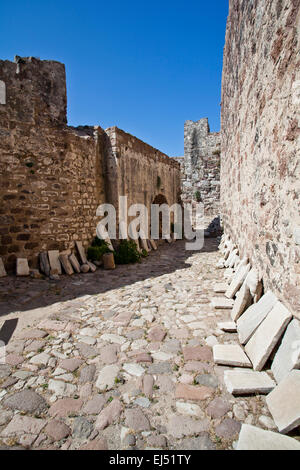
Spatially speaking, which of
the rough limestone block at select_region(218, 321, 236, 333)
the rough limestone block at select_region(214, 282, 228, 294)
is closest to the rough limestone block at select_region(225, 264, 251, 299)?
the rough limestone block at select_region(214, 282, 228, 294)

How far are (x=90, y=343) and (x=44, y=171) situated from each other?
14.0 feet

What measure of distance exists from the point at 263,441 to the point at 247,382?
0.51 meters

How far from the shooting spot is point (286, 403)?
1688mm

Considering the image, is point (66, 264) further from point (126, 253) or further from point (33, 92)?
point (33, 92)

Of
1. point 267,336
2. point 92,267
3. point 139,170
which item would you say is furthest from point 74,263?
point 267,336

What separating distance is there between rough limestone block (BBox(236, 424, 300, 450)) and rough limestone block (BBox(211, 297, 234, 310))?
202 centimetres

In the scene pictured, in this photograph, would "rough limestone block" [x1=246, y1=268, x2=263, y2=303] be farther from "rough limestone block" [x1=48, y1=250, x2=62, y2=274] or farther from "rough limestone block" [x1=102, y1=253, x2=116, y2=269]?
"rough limestone block" [x1=48, y1=250, x2=62, y2=274]

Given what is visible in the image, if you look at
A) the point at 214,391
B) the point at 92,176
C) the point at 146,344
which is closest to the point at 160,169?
the point at 92,176

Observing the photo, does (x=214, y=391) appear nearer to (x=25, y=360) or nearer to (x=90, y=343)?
(x=90, y=343)

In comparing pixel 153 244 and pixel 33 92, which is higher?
pixel 33 92

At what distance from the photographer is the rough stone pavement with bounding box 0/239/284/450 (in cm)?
166

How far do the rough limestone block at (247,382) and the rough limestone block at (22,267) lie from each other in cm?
438

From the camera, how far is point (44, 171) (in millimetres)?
5797

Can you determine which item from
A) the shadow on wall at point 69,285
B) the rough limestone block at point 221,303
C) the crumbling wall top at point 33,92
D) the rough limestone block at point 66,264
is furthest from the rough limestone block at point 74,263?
the rough limestone block at point 221,303
